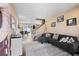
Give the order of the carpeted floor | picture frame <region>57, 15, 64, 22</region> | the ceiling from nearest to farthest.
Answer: the ceiling
picture frame <region>57, 15, 64, 22</region>
the carpeted floor

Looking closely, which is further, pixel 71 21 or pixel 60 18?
pixel 71 21

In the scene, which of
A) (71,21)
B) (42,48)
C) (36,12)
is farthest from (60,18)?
(42,48)

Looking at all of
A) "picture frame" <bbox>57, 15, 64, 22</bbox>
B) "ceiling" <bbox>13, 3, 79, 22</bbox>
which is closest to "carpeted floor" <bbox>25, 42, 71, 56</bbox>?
"ceiling" <bbox>13, 3, 79, 22</bbox>

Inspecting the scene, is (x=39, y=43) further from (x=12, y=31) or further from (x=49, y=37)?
(x=12, y=31)

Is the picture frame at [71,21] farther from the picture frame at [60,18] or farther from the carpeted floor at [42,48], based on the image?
the carpeted floor at [42,48]

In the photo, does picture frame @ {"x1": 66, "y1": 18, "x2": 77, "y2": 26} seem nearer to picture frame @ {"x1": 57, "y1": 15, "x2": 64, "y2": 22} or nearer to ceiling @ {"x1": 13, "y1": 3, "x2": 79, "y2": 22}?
picture frame @ {"x1": 57, "y1": 15, "x2": 64, "y2": 22}

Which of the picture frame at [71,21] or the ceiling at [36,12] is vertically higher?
the ceiling at [36,12]

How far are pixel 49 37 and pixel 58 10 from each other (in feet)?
2.29

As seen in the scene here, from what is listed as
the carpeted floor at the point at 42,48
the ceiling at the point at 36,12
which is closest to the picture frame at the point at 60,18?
the ceiling at the point at 36,12

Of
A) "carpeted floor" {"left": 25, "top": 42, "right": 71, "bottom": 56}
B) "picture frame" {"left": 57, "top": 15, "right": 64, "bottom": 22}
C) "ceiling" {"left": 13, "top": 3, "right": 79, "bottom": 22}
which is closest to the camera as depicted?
"ceiling" {"left": 13, "top": 3, "right": 79, "bottom": 22}

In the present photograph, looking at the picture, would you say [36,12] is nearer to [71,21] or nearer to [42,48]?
[71,21]

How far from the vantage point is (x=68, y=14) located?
2.72 meters

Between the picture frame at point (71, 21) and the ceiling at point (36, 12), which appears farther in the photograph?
the picture frame at point (71, 21)

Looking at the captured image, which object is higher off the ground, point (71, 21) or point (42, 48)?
point (71, 21)
